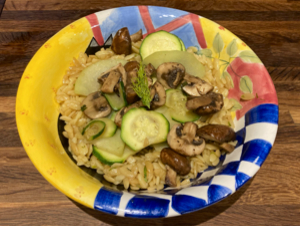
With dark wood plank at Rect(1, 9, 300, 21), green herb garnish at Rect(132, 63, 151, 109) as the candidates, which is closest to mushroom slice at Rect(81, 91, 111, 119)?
green herb garnish at Rect(132, 63, 151, 109)

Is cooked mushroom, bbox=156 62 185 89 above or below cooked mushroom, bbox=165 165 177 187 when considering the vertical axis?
above

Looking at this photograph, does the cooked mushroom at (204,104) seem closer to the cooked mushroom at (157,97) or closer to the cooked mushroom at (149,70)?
the cooked mushroom at (157,97)

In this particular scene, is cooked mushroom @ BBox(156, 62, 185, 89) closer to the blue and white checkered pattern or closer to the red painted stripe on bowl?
the red painted stripe on bowl

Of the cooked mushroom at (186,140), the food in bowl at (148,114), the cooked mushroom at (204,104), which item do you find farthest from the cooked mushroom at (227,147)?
the cooked mushroom at (204,104)

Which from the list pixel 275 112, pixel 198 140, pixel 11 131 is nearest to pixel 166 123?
pixel 198 140

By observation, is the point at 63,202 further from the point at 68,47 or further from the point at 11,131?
the point at 68,47

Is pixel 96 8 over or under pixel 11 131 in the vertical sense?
over

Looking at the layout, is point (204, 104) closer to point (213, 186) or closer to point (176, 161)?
point (176, 161)
